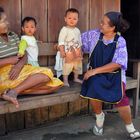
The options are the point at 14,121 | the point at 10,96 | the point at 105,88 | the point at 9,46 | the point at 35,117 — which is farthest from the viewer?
the point at 35,117

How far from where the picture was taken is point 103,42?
3762 millimetres

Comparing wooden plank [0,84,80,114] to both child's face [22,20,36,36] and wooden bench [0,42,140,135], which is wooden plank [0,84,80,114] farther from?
child's face [22,20,36,36]

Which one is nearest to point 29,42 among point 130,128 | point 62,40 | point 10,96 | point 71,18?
point 62,40

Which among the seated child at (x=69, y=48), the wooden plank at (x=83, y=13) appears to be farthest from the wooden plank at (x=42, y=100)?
the wooden plank at (x=83, y=13)

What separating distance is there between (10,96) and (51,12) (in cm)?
138

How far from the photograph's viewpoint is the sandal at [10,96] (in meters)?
3.10

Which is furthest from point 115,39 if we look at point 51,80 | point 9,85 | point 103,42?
point 9,85

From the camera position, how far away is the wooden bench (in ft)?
10.6

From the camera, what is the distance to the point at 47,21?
4.06 metres

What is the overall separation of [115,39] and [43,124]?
143 cm

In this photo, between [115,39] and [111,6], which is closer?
[115,39]

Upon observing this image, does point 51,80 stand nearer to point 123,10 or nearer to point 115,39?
point 115,39

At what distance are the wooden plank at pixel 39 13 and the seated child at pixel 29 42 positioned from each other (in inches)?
9.3

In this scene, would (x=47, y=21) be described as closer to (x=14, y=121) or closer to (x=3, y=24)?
(x=3, y=24)
